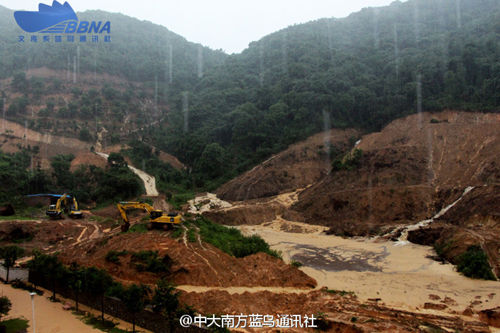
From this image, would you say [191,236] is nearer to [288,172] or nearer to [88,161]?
[288,172]

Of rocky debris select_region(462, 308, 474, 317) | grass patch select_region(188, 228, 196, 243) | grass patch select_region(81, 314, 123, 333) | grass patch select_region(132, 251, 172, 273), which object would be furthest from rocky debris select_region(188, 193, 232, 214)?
rocky debris select_region(462, 308, 474, 317)

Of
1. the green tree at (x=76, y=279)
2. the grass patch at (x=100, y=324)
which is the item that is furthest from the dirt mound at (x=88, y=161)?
the grass patch at (x=100, y=324)

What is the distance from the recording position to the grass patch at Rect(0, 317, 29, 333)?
1185 centimetres

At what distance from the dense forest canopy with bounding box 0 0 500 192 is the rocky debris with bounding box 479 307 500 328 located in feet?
121

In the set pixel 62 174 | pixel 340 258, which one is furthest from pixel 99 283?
pixel 62 174

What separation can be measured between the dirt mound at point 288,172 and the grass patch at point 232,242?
54.1ft

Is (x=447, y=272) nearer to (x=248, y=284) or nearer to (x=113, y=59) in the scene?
(x=248, y=284)

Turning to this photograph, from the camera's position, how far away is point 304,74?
5869 cm

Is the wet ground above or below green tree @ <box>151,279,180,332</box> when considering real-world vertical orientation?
below

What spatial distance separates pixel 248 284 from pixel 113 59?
71127mm

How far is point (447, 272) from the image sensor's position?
A: 1850cm

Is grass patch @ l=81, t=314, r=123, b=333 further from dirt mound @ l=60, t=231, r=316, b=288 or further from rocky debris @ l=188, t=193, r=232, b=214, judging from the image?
rocky debris @ l=188, t=193, r=232, b=214

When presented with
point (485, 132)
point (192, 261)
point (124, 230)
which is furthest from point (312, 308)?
point (485, 132)

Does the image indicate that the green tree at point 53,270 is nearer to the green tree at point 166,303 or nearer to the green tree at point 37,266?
the green tree at point 37,266
